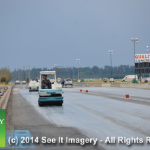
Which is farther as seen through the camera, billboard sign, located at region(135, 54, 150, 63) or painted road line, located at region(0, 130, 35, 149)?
billboard sign, located at region(135, 54, 150, 63)

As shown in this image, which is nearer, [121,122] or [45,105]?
[121,122]

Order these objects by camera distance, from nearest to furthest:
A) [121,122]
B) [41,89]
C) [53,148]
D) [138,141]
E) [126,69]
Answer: [53,148], [138,141], [121,122], [41,89], [126,69]

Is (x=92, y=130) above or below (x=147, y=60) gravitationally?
below

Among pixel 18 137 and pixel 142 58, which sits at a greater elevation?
pixel 142 58

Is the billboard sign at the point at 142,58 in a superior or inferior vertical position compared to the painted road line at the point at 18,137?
superior

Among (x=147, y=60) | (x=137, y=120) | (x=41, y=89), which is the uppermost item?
(x=147, y=60)

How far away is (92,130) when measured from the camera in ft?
35.6

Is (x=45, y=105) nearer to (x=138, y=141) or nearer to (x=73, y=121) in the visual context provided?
(x=73, y=121)

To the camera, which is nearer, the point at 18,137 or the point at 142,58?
the point at 18,137

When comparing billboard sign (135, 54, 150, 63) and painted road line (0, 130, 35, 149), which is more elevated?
billboard sign (135, 54, 150, 63)

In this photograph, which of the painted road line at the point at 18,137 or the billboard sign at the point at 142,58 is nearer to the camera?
the painted road line at the point at 18,137

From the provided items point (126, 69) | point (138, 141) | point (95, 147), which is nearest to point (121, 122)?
point (138, 141)

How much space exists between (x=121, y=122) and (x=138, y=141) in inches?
154

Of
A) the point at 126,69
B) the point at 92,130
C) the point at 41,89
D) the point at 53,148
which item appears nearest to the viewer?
the point at 53,148
